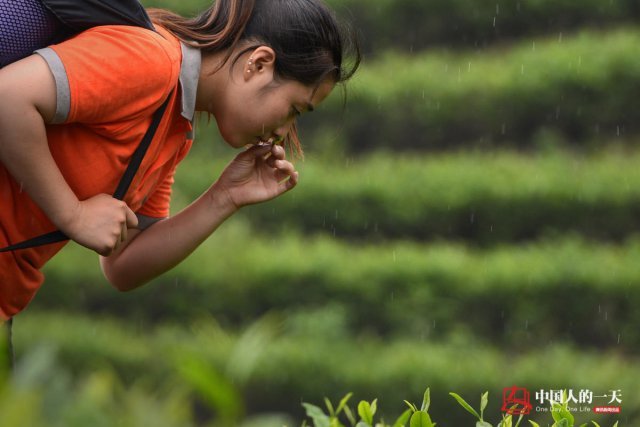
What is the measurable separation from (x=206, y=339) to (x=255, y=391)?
0.34 meters

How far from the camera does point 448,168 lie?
4773 millimetres

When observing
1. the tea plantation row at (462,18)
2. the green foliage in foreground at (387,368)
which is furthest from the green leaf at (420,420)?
the tea plantation row at (462,18)

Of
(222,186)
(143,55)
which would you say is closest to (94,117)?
(143,55)

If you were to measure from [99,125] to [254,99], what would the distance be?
22cm

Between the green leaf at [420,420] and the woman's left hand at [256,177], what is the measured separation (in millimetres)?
485

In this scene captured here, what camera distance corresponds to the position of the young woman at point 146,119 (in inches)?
40.9

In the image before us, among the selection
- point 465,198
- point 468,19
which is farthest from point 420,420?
point 468,19

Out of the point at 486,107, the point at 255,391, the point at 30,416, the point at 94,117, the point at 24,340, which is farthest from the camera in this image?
the point at 486,107

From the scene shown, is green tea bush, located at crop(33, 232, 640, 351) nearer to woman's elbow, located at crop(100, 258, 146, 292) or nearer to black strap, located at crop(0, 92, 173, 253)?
woman's elbow, located at crop(100, 258, 146, 292)

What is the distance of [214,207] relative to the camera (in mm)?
1343

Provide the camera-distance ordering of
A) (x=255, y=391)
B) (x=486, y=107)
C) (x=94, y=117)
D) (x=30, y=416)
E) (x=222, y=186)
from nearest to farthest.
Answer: (x=30, y=416) → (x=94, y=117) → (x=222, y=186) → (x=255, y=391) → (x=486, y=107)

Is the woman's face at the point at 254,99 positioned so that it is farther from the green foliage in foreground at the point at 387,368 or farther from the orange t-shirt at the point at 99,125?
the green foliage in foreground at the point at 387,368

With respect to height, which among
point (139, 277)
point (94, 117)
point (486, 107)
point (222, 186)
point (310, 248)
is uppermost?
point (94, 117)

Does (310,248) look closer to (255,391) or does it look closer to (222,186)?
(255,391)
